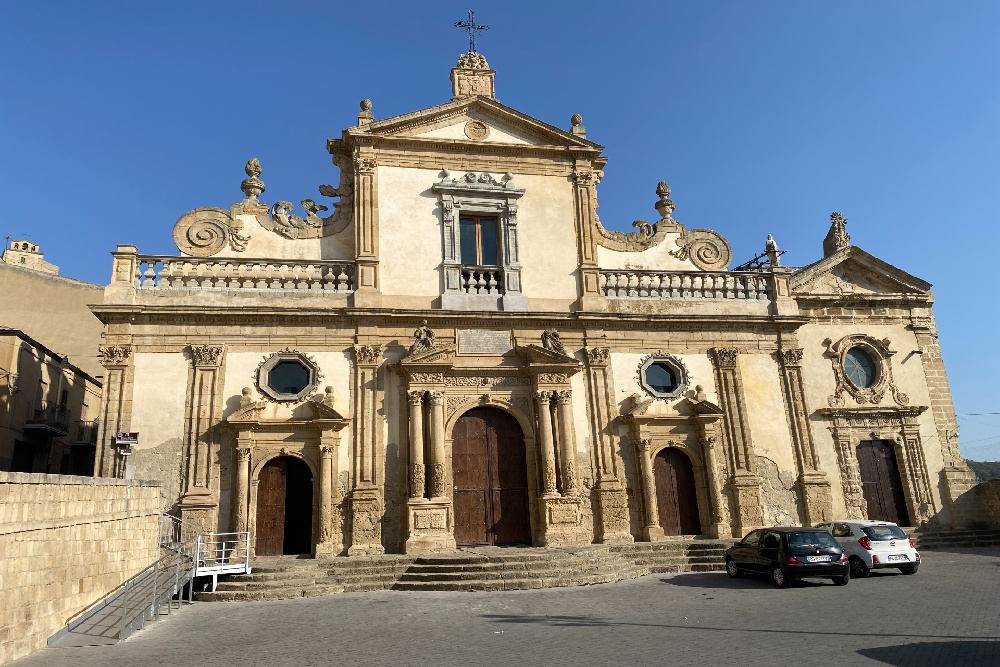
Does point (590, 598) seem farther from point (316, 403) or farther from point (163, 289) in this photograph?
point (163, 289)

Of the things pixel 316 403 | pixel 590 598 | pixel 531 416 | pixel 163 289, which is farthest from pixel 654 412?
pixel 163 289

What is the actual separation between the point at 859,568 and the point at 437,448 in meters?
9.26

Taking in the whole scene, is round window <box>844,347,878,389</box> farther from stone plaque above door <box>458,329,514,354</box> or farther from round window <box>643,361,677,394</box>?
stone plaque above door <box>458,329,514,354</box>

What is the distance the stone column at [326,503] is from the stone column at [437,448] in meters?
2.29

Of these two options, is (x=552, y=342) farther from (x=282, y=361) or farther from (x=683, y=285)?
(x=282, y=361)

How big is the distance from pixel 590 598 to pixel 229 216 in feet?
42.1

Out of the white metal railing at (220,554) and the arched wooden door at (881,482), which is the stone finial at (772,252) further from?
the white metal railing at (220,554)

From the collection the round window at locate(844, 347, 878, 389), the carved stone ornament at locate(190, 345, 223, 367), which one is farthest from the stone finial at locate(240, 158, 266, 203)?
the round window at locate(844, 347, 878, 389)

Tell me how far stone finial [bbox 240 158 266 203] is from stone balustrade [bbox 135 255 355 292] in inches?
80.4

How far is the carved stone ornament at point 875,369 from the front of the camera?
19.8 m

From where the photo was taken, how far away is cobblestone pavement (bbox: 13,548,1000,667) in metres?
7.54

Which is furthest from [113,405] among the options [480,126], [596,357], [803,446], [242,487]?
[803,446]

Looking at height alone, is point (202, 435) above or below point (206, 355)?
below

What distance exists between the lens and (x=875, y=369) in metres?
20.4
